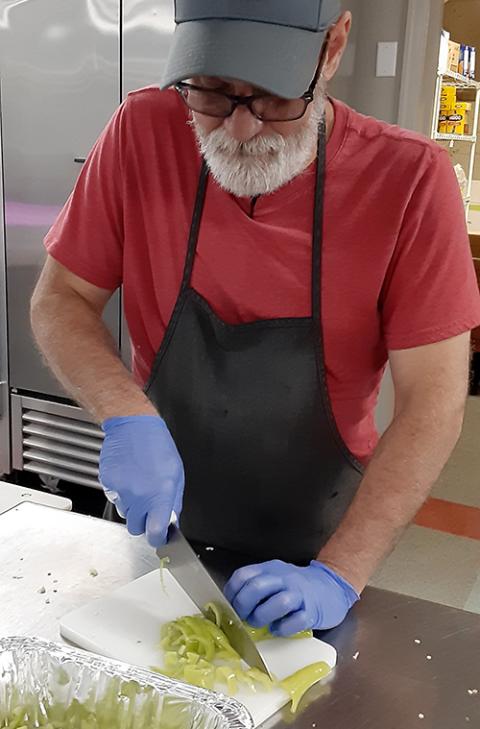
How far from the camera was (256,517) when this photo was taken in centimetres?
139

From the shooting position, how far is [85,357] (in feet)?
4.53

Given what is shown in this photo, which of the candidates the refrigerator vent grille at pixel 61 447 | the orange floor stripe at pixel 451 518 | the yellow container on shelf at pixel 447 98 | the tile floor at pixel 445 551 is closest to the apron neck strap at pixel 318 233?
the tile floor at pixel 445 551

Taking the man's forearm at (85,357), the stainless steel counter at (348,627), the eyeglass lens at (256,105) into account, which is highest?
the eyeglass lens at (256,105)

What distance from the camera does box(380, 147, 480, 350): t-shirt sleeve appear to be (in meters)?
1.25

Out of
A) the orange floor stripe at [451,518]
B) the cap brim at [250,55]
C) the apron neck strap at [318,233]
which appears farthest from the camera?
the orange floor stripe at [451,518]

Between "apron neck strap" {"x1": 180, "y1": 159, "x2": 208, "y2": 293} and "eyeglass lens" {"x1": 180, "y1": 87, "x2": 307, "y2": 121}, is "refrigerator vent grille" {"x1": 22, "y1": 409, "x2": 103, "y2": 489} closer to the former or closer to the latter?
"apron neck strap" {"x1": 180, "y1": 159, "x2": 208, "y2": 293}

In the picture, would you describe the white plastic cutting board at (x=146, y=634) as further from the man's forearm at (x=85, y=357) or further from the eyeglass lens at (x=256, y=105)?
the eyeglass lens at (x=256, y=105)

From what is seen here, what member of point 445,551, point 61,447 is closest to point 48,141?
point 61,447

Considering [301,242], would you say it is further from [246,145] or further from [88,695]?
[88,695]

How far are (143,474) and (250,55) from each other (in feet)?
1.88

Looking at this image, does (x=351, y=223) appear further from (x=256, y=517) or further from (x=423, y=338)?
(x=256, y=517)

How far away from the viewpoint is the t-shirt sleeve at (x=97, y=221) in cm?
143

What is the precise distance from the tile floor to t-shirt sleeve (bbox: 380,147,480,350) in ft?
5.01

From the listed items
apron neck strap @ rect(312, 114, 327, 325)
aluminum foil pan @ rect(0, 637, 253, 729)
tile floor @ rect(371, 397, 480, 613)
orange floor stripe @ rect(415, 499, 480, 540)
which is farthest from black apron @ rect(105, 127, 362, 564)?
orange floor stripe @ rect(415, 499, 480, 540)
